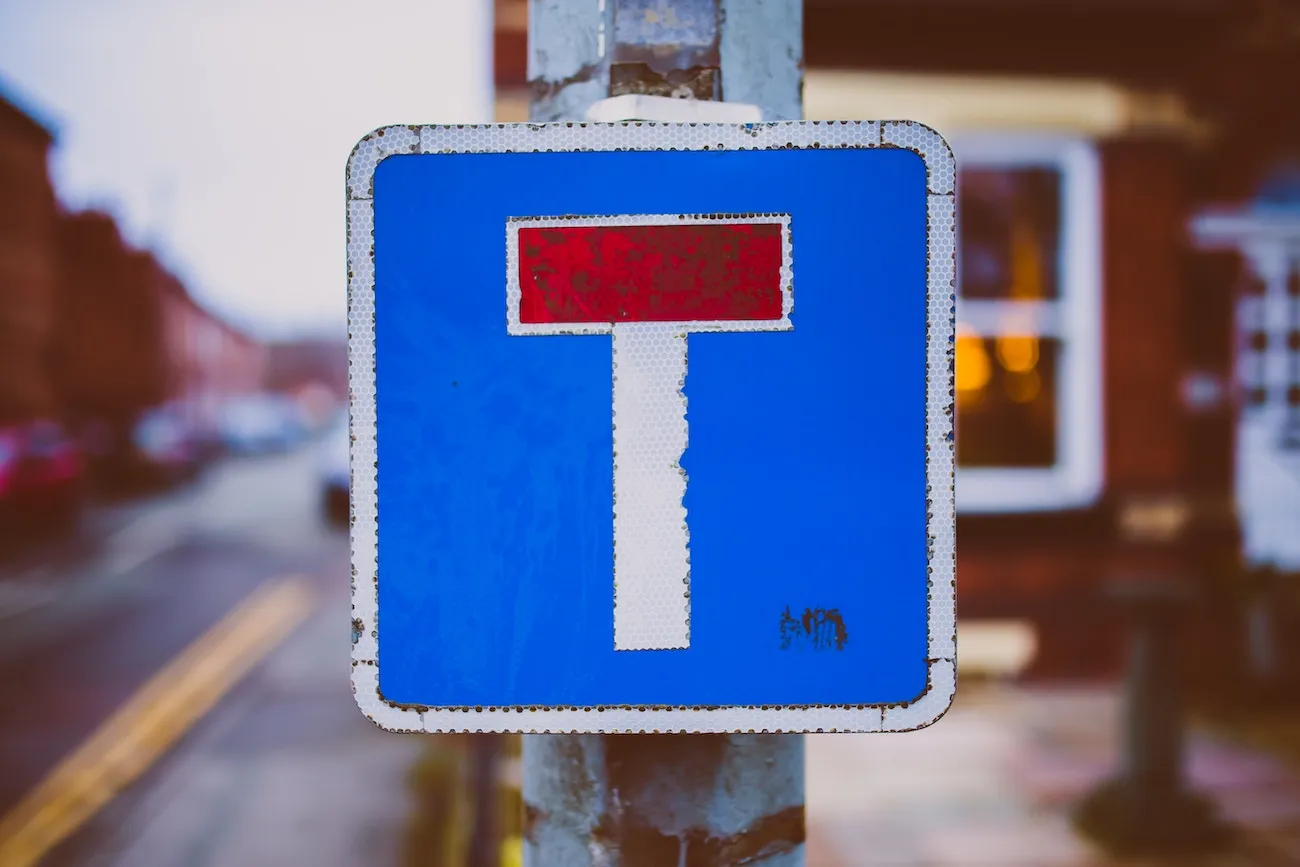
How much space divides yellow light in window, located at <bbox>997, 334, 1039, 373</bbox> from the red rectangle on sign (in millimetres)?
5323

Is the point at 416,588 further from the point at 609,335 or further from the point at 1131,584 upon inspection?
the point at 1131,584

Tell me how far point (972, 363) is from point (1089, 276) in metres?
0.93

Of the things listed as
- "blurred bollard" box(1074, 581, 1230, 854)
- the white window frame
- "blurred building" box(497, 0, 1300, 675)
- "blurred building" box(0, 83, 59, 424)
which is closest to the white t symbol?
"blurred bollard" box(1074, 581, 1230, 854)

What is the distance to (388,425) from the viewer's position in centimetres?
101

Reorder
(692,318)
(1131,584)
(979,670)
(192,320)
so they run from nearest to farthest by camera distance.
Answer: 1. (692,318)
2. (1131,584)
3. (979,670)
4. (192,320)

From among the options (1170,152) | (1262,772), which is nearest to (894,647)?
(1262,772)

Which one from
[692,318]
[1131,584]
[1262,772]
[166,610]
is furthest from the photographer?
[166,610]

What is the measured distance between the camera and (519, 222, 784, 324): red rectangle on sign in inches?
39.5

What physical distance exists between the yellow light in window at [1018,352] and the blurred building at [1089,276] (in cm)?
1

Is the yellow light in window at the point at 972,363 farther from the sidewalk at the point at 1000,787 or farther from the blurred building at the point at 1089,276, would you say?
the sidewalk at the point at 1000,787

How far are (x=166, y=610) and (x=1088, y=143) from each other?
30.3 ft

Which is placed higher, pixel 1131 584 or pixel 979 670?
pixel 1131 584

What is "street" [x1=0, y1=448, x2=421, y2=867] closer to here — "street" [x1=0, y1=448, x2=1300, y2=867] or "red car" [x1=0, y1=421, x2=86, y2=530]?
"street" [x1=0, y1=448, x2=1300, y2=867]

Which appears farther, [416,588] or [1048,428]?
[1048,428]
